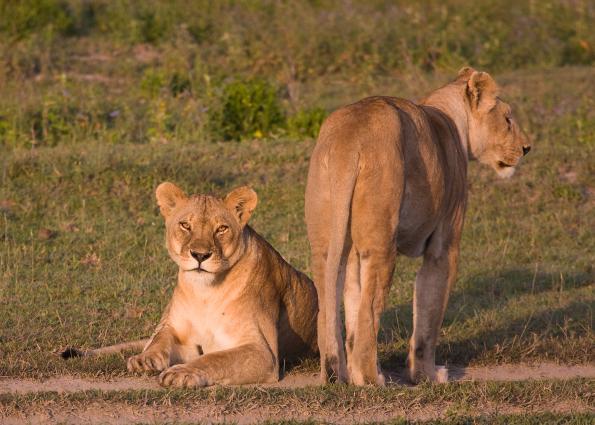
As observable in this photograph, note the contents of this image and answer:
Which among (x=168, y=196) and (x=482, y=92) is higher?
(x=482, y=92)

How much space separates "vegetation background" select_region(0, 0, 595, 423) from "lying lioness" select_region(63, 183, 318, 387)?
1.07 feet

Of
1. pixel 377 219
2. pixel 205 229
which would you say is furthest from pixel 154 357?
pixel 377 219

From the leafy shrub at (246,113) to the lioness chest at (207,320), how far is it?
524 cm

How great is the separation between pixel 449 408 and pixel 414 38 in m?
10.9

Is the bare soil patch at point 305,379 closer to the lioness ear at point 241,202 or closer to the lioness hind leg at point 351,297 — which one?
the lioness hind leg at point 351,297

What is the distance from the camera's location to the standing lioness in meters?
5.20

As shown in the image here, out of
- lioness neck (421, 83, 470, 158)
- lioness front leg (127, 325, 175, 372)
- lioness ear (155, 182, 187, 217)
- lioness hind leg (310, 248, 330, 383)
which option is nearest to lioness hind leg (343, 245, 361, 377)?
lioness hind leg (310, 248, 330, 383)

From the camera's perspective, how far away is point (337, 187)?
5.16 m

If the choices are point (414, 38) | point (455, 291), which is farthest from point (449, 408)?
point (414, 38)

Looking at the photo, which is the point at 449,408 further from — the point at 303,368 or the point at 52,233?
the point at 52,233

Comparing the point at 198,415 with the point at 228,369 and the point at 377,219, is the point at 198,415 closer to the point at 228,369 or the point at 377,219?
the point at 228,369

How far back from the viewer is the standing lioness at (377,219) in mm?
5203

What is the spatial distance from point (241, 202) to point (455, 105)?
124 cm

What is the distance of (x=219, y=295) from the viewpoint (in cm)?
590
